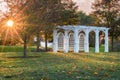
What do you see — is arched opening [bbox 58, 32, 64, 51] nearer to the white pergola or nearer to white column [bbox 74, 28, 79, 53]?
the white pergola

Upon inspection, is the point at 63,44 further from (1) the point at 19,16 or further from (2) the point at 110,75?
(2) the point at 110,75

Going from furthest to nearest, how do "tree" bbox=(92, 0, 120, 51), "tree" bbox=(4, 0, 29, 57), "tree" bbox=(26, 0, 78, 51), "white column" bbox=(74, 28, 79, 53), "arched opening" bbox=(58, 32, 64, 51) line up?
1. "tree" bbox=(92, 0, 120, 51)
2. "arched opening" bbox=(58, 32, 64, 51)
3. "white column" bbox=(74, 28, 79, 53)
4. "tree" bbox=(26, 0, 78, 51)
5. "tree" bbox=(4, 0, 29, 57)

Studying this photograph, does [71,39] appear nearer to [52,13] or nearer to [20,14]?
[52,13]

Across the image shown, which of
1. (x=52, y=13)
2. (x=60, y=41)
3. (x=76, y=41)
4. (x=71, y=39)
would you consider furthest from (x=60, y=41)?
(x=52, y=13)

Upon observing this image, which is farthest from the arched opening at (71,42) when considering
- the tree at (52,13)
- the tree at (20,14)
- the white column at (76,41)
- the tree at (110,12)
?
the tree at (20,14)

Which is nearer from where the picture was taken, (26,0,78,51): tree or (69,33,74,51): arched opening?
(26,0,78,51): tree

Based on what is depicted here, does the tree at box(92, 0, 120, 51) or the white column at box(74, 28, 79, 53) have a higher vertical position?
the tree at box(92, 0, 120, 51)

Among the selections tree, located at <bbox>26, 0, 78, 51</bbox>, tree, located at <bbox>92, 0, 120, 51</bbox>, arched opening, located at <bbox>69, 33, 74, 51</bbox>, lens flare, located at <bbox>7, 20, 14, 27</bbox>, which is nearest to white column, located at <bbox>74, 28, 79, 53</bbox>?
tree, located at <bbox>26, 0, 78, 51</bbox>

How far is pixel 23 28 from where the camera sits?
79.3 ft

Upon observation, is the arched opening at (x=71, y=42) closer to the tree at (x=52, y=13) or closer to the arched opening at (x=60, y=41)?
the arched opening at (x=60, y=41)

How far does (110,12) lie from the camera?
47188 millimetres

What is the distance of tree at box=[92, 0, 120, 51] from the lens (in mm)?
46781

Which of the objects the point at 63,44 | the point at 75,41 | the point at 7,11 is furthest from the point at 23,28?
the point at 63,44

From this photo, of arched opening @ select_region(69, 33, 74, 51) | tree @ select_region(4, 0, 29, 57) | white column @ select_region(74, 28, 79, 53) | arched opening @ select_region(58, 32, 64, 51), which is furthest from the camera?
arched opening @ select_region(58, 32, 64, 51)
